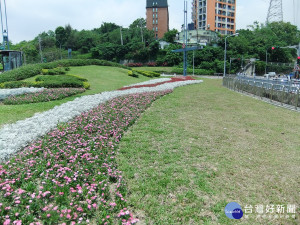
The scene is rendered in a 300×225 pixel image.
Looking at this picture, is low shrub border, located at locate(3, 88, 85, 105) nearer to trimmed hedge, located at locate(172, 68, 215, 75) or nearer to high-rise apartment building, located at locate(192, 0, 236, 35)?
trimmed hedge, located at locate(172, 68, 215, 75)

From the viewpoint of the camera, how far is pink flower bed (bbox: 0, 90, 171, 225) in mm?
3514

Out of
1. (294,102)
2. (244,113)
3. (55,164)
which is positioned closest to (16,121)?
(55,164)

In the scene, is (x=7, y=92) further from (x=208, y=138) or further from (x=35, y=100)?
(x=208, y=138)

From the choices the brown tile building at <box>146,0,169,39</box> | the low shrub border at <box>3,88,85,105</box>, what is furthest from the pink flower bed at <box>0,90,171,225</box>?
the brown tile building at <box>146,0,169,39</box>

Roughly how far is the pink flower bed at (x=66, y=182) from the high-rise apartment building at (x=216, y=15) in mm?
85368

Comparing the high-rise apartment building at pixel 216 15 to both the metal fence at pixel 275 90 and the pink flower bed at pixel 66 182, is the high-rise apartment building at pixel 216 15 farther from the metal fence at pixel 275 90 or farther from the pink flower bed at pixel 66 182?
the pink flower bed at pixel 66 182

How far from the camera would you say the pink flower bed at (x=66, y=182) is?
3514mm

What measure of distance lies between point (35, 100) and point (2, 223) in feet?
31.3

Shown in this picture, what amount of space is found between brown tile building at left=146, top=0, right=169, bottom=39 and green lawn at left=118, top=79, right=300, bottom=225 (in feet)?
290

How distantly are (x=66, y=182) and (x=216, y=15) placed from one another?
93.6 m

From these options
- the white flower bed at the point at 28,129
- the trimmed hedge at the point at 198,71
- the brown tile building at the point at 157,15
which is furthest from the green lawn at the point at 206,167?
the brown tile building at the point at 157,15

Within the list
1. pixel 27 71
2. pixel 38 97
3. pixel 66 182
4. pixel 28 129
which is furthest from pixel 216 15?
pixel 66 182

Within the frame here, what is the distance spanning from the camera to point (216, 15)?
8738cm

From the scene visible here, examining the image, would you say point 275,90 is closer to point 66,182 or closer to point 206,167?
point 206,167
